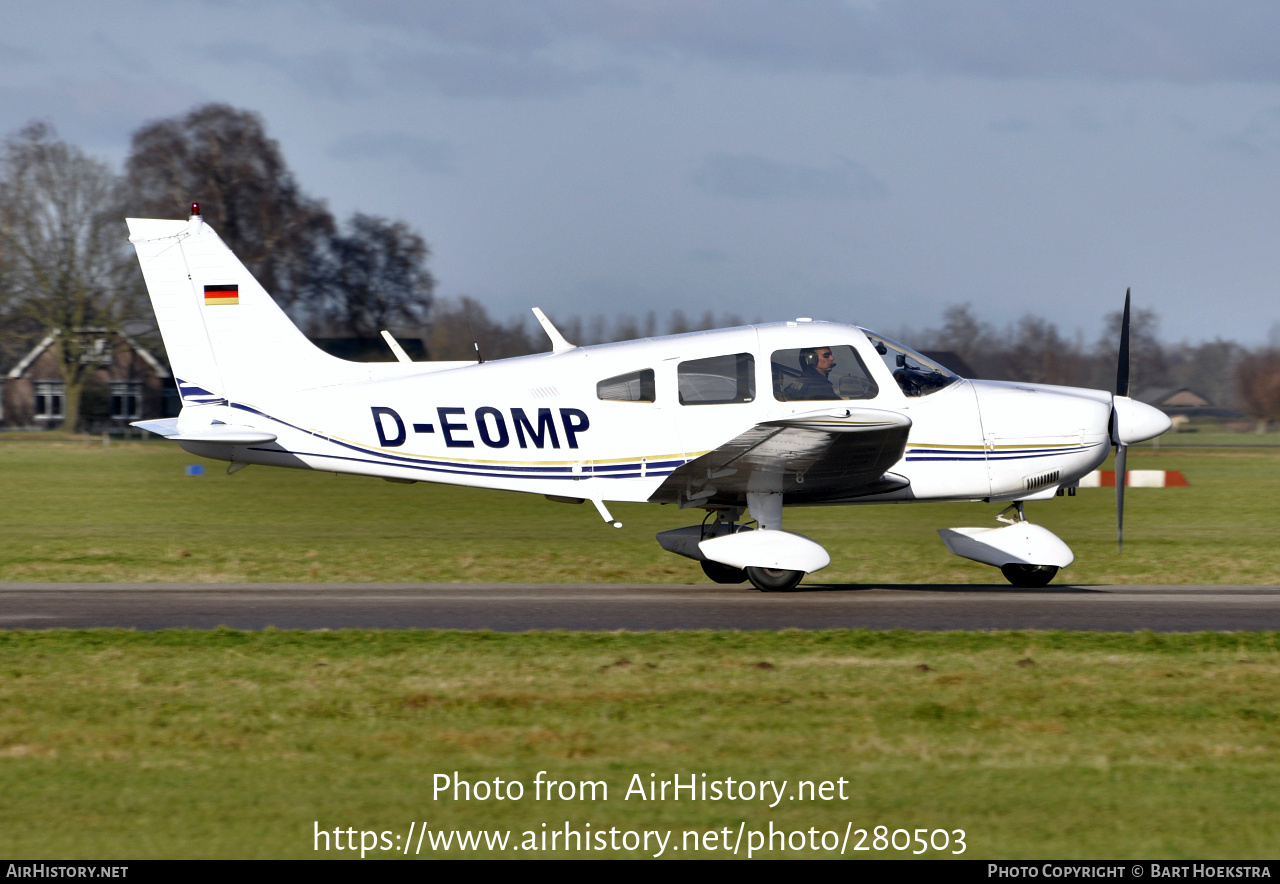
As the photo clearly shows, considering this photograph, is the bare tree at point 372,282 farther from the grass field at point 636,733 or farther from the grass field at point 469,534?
the grass field at point 636,733

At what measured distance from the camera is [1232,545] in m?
16.1

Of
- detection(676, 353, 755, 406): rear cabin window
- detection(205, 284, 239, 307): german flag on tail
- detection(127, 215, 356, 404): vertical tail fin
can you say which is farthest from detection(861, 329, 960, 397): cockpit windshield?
detection(205, 284, 239, 307): german flag on tail

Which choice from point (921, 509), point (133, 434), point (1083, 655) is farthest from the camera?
point (133, 434)

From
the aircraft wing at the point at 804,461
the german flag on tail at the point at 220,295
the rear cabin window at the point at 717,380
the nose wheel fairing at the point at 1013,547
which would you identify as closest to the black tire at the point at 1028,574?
the nose wheel fairing at the point at 1013,547

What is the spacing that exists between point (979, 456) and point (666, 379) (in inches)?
113

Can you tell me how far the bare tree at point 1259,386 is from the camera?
6331 centimetres

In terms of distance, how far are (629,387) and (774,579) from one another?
7.02 feet

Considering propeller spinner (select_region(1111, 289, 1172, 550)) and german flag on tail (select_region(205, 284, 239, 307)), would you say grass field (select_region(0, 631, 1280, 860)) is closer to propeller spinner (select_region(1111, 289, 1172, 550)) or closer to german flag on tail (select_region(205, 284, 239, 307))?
propeller spinner (select_region(1111, 289, 1172, 550))

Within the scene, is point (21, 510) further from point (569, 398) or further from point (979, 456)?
point (979, 456)

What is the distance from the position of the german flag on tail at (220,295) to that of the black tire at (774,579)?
5.53m

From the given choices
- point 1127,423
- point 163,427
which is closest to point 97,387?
point 163,427

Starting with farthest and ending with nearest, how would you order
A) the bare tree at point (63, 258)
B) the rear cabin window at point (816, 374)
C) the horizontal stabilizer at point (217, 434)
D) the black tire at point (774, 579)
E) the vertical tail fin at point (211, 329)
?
the bare tree at point (63, 258)
the vertical tail fin at point (211, 329)
the horizontal stabilizer at point (217, 434)
the black tire at point (774, 579)
the rear cabin window at point (816, 374)

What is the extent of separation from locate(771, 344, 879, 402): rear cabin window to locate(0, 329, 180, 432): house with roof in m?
41.1
